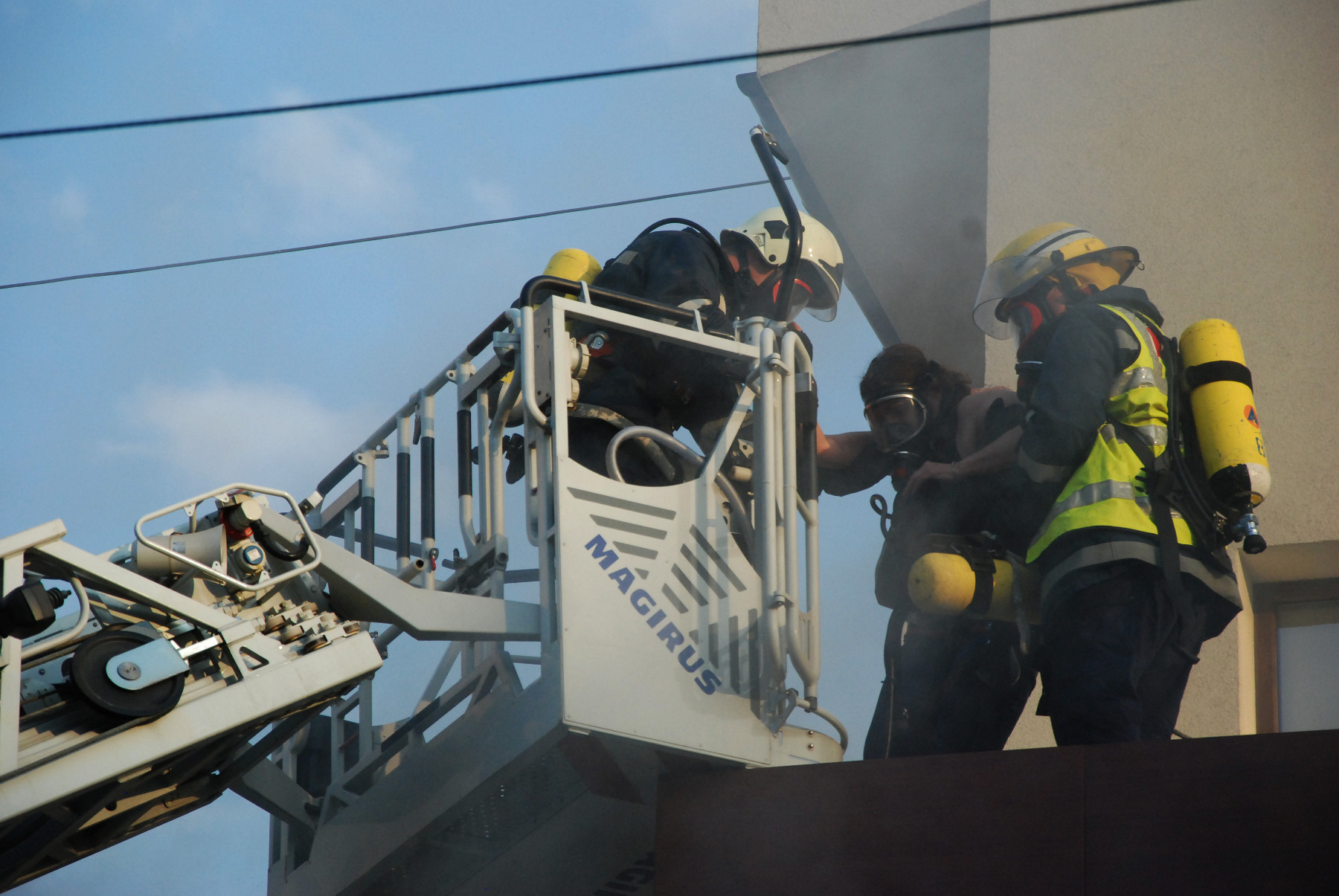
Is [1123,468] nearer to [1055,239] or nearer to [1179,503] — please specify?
[1179,503]

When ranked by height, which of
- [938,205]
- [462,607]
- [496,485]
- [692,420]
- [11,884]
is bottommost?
[11,884]

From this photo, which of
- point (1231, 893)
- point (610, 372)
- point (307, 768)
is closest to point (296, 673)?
point (610, 372)

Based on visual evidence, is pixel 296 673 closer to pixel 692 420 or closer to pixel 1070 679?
pixel 692 420

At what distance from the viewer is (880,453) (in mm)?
6082

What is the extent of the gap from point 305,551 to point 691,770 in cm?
141

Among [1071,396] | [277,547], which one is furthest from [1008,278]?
[277,547]

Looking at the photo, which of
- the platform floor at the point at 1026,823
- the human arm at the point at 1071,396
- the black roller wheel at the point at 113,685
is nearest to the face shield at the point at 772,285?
the human arm at the point at 1071,396

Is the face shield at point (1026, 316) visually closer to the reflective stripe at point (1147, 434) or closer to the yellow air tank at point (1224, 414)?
the yellow air tank at point (1224, 414)

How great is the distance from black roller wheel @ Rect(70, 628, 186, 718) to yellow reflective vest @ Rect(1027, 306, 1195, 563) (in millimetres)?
2880

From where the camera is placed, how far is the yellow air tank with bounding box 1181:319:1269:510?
Result: 189 inches

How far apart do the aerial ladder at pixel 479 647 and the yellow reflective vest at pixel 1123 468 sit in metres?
0.87

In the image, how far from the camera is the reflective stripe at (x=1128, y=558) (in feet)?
15.5

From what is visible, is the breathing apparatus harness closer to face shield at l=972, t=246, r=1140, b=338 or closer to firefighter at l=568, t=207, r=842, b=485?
face shield at l=972, t=246, r=1140, b=338

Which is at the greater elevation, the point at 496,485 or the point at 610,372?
the point at 610,372
